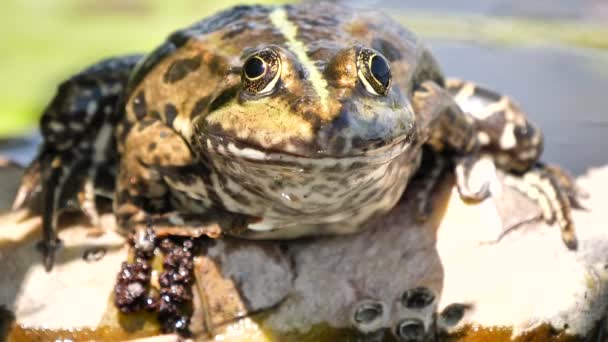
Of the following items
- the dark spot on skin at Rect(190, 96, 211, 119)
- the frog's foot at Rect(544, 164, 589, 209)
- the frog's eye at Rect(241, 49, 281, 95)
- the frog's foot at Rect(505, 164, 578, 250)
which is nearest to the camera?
the frog's eye at Rect(241, 49, 281, 95)

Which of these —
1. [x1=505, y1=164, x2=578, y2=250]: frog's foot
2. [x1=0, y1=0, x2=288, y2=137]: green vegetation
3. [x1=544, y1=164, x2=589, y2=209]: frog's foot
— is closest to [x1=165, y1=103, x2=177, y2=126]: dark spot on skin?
[x1=505, y1=164, x2=578, y2=250]: frog's foot

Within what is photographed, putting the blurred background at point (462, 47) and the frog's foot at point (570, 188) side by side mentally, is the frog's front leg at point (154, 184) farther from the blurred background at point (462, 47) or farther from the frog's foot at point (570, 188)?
the blurred background at point (462, 47)

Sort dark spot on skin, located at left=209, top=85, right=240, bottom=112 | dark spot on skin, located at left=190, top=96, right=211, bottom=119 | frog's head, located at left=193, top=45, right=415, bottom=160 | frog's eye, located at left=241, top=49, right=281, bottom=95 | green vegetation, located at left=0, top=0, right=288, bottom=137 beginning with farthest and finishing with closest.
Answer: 1. green vegetation, located at left=0, top=0, right=288, bottom=137
2. dark spot on skin, located at left=190, top=96, right=211, bottom=119
3. dark spot on skin, located at left=209, top=85, right=240, bottom=112
4. frog's eye, located at left=241, top=49, right=281, bottom=95
5. frog's head, located at left=193, top=45, right=415, bottom=160

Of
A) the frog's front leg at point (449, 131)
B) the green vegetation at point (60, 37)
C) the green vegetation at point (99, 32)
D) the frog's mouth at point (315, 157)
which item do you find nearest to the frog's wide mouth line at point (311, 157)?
the frog's mouth at point (315, 157)

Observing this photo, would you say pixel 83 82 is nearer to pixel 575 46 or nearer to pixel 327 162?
pixel 327 162

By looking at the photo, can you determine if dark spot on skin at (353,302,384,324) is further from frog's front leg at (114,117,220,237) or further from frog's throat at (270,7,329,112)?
frog's throat at (270,7,329,112)

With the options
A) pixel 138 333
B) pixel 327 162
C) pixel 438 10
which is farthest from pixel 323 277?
pixel 438 10

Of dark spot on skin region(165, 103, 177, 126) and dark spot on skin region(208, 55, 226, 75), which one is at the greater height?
dark spot on skin region(208, 55, 226, 75)

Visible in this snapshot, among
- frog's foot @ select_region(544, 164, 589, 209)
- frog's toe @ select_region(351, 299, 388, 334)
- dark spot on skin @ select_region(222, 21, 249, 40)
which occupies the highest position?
dark spot on skin @ select_region(222, 21, 249, 40)

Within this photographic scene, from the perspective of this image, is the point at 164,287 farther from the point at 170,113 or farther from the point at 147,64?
the point at 147,64
